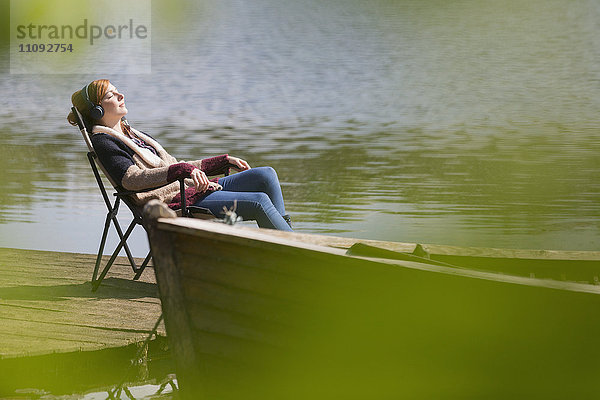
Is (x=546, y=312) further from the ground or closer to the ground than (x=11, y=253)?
further from the ground

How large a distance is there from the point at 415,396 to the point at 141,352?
130cm

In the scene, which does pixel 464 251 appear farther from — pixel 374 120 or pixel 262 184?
pixel 374 120

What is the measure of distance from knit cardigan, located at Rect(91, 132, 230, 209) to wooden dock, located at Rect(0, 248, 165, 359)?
0.48 m

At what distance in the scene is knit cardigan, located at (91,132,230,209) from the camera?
13.1 feet

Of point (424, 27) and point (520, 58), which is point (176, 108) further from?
point (424, 27)

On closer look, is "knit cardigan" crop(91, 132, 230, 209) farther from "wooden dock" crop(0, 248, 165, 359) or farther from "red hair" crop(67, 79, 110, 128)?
"wooden dock" crop(0, 248, 165, 359)

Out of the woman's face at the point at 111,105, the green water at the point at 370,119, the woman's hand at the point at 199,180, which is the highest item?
the woman's face at the point at 111,105

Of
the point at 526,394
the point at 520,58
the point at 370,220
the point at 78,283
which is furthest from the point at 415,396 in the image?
the point at 520,58

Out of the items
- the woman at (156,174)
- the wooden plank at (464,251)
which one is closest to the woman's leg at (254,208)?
the woman at (156,174)

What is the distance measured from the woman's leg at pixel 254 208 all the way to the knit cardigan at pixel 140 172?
14 centimetres

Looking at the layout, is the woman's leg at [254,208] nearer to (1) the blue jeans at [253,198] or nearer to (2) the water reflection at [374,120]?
(1) the blue jeans at [253,198]

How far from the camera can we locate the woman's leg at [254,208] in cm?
396

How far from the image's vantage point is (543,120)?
41.0ft

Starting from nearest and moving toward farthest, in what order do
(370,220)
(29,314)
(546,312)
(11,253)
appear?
(546,312)
(29,314)
(11,253)
(370,220)
